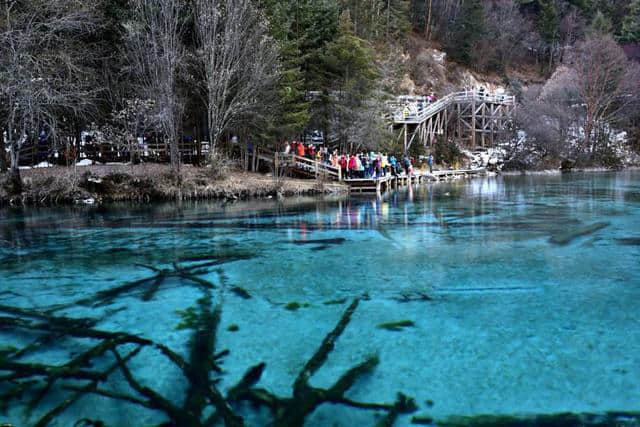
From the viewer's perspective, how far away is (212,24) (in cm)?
2459

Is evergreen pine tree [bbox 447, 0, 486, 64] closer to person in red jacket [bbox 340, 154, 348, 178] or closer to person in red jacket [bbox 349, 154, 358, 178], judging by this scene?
person in red jacket [bbox 349, 154, 358, 178]

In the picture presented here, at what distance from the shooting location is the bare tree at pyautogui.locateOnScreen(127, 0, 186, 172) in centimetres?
2377

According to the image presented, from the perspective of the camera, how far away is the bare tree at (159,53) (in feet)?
78.0

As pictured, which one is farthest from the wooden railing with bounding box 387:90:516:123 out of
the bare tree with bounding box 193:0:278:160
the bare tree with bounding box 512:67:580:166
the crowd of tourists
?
the bare tree with bounding box 193:0:278:160

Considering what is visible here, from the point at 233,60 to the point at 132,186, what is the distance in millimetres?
7139

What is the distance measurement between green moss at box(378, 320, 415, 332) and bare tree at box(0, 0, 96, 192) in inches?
635

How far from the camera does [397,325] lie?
7246 millimetres

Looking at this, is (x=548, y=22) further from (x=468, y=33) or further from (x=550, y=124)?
(x=550, y=124)

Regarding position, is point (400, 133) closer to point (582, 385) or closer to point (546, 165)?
point (546, 165)

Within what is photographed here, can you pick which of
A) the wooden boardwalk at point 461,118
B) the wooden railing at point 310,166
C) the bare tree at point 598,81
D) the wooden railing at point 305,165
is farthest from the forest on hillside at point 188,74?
the bare tree at point 598,81

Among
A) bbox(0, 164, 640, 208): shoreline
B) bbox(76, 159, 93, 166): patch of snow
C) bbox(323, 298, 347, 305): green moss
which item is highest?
bbox(76, 159, 93, 166): patch of snow

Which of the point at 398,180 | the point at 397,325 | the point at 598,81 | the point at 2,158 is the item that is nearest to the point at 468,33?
the point at 598,81

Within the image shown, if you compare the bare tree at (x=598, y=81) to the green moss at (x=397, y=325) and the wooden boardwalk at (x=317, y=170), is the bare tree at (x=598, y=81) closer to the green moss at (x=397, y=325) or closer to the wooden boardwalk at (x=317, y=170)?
the wooden boardwalk at (x=317, y=170)

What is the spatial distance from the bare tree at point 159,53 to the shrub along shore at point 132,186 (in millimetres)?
1115
